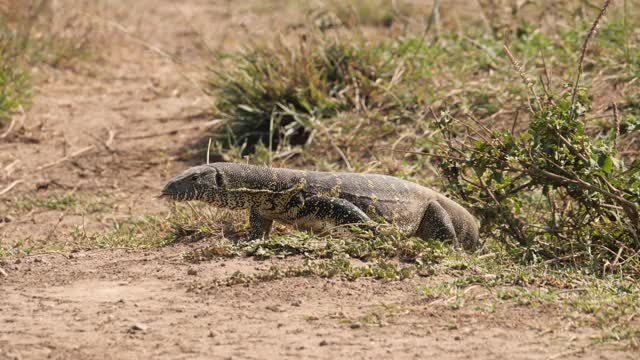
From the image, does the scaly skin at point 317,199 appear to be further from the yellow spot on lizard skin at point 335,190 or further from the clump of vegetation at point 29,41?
the clump of vegetation at point 29,41

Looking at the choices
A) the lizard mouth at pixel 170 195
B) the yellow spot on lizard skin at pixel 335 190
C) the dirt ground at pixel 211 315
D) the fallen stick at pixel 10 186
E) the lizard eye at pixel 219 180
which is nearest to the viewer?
the dirt ground at pixel 211 315

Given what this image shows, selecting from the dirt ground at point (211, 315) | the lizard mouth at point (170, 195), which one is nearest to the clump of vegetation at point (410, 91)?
the dirt ground at point (211, 315)

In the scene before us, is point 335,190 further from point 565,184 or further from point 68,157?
point 68,157

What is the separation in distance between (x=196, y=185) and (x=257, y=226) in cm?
47

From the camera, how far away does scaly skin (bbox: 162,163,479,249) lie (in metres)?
6.64

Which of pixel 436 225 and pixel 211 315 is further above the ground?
pixel 211 315

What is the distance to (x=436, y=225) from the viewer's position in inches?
273

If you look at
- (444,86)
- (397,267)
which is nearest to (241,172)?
(397,267)

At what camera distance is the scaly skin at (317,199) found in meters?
6.64

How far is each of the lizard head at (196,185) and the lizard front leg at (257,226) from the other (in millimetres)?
268

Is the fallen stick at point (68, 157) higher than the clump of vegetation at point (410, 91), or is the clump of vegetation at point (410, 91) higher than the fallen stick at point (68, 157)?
the clump of vegetation at point (410, 91)

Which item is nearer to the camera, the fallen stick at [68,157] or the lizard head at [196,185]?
the lizard head at [196,185]

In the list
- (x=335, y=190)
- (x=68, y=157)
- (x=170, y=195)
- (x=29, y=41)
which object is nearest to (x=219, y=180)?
(x=170, y=195)

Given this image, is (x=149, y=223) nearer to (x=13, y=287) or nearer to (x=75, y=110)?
(x=13, y=287)
